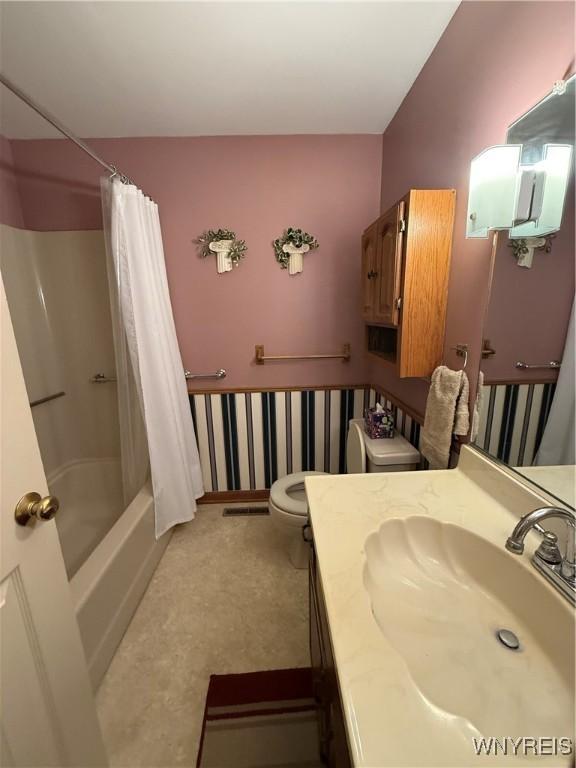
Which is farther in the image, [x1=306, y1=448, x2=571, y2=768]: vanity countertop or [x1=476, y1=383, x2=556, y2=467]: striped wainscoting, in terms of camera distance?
[x1=476, y1=383, x2=556, y2=467]: striped wainscoting

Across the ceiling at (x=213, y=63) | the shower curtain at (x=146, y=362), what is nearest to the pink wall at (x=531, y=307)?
the ceiling at (x=213, y=63)

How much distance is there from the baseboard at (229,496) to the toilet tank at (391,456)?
97 cm

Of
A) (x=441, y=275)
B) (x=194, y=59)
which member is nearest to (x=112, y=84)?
(x=194, y=59)

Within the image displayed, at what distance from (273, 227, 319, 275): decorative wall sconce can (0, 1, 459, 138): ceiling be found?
559 millimetres

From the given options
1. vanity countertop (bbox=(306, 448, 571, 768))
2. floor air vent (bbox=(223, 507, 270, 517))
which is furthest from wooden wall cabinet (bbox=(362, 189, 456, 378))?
floor air vent (bbox=(223, 507, 270, 517))

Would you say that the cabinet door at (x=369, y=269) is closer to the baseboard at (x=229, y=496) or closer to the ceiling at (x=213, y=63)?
the ceiling at (x=213, y=63)

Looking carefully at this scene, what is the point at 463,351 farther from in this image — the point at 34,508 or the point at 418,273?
the point at 34,508

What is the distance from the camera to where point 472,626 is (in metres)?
0.65

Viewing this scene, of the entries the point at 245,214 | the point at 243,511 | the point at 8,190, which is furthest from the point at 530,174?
the point at 8,190

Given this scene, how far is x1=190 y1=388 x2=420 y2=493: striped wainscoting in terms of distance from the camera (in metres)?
2.13

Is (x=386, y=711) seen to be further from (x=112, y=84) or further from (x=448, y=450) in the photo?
(x=112, y=84)

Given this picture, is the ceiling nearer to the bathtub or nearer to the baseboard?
the bathtub

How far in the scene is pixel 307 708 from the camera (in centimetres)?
111

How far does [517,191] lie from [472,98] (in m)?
0.52
